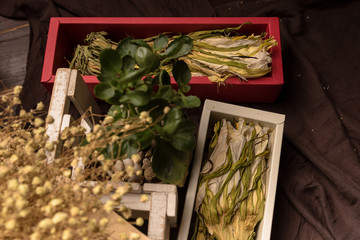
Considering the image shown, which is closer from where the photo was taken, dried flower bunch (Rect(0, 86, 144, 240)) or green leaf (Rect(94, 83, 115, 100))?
dried flower bunch (Rect(0, 86, 144, 240))

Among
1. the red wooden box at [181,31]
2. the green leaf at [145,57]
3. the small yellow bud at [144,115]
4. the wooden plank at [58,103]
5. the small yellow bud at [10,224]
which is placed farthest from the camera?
the red wooden box at [181,31]

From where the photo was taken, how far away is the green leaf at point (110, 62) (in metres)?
0.74

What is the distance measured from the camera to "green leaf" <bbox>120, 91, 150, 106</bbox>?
708mm

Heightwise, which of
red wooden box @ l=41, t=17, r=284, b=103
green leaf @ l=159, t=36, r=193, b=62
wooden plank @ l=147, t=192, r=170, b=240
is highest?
red wooden box @ l=41, t=17, r=284, b=103

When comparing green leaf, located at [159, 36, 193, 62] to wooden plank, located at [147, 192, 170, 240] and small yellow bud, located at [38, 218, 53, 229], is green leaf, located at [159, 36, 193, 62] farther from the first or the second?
small yellow bud, located at [38, 218, 53, 229]

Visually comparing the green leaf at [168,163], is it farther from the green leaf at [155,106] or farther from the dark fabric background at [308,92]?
the dark fabric background at [308,92]

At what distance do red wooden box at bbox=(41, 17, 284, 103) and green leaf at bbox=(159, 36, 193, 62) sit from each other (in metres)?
0.35

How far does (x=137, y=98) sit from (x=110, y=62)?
0.11 meters

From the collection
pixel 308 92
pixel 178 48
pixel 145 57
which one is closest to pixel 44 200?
pixel 145 57

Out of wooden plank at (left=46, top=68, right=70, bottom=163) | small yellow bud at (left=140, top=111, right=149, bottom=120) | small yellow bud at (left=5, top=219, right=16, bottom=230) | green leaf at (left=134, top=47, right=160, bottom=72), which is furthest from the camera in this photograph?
wooden plank at (left=46, top=68, right=70, bottom=163)

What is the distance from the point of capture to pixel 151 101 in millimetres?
750

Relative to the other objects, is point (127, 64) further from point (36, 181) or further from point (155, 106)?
point (36, 181)

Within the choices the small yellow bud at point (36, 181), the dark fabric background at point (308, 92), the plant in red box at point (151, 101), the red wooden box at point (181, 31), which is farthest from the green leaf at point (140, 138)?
the dark fabric background at point (308, 92)

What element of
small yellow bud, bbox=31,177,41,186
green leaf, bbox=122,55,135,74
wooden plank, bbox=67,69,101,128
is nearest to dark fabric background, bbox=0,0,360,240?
wooden plank, bbox=67,69,101,128
